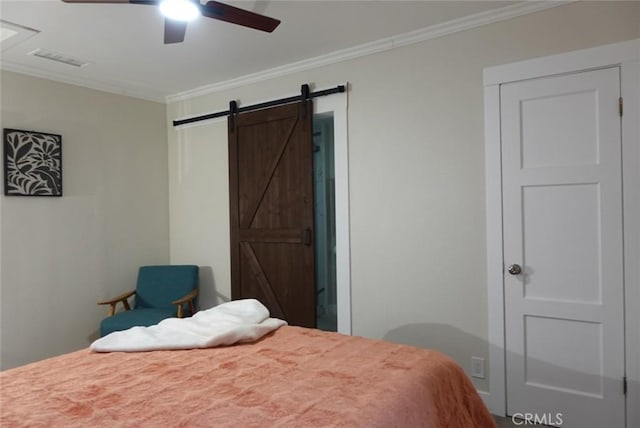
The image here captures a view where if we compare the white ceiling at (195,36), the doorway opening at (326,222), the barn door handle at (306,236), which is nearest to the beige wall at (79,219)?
the white ceiling at (195,36)

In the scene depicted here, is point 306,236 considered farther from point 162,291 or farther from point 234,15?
point 234,15

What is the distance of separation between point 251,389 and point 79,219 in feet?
9.81

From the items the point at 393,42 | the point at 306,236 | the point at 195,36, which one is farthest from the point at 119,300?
the point at 393,42

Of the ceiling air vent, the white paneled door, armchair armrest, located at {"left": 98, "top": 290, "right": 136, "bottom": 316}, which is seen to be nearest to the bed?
the white paneled door

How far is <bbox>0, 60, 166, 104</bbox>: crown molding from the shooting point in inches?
135

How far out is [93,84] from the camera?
12.8 ft

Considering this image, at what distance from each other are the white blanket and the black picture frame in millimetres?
1986

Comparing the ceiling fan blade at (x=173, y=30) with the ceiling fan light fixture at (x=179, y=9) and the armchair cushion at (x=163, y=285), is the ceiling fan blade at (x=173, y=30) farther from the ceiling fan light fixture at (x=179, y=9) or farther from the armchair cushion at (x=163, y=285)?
the armchair cushion at (x=163, y=285)

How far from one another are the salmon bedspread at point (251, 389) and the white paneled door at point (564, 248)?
986mm

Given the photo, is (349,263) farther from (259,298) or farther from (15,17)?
(15,17)

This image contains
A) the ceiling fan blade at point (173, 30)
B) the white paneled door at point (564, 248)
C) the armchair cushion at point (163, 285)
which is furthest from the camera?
the armchair cushion at point (163, 285)

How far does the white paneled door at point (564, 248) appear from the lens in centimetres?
240

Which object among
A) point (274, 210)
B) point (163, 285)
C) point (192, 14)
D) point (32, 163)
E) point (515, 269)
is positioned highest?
point (192, 14)

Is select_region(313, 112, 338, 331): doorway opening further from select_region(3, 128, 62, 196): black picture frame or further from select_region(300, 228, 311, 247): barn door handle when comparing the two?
select_region(3, 128, 62, 196): black picture frame
